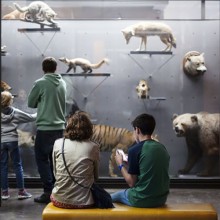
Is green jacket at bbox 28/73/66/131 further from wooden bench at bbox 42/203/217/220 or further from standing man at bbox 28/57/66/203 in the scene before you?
wooden bench at bbox 42/203/217/220

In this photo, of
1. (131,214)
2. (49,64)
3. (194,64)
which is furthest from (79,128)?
(194,64)

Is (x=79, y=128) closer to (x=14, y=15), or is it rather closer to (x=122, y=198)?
(x=122, y=198)

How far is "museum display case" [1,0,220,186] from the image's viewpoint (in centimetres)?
622

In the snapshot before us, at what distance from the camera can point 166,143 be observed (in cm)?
640

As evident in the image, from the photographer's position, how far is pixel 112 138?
632 centimetres

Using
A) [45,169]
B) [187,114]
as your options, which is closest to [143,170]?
[45,169]

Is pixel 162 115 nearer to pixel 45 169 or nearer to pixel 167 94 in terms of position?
pixel 167 94

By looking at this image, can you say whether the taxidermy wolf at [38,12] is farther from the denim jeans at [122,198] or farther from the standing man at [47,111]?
the denim jeans at [122,198]

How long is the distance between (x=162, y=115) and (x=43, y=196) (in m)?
1.98

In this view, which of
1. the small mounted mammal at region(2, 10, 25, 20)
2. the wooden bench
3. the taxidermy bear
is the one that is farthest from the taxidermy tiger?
the wooden bench

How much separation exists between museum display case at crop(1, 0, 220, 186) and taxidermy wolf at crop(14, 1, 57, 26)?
13 cm

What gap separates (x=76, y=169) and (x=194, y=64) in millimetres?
2768

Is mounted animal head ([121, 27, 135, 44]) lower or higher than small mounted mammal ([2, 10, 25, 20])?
lower

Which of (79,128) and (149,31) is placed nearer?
(79,128)
